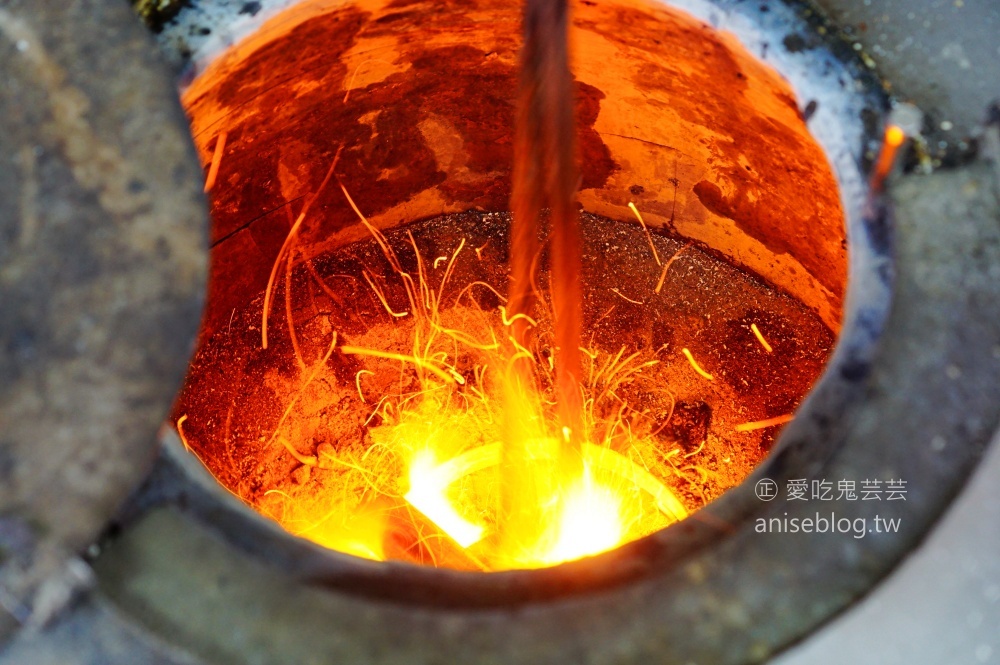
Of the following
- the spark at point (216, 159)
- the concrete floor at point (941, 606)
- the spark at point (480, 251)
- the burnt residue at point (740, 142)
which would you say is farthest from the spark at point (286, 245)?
the concrete floor at point (941, 606)

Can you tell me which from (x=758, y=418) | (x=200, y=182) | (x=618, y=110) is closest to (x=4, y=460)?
(x=200, y=182)

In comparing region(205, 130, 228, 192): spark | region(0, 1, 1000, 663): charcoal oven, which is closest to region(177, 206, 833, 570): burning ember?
region(205, 130, 228, 192): spark

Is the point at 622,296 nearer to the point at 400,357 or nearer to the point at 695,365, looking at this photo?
the point at 695,365

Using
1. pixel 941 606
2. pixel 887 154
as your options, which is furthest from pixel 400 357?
pixel 941 606

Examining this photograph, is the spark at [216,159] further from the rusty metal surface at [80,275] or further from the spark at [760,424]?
the spark at [760,424]

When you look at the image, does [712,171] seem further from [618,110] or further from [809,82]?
[809,82]

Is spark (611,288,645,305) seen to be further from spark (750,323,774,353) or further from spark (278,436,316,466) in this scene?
spark (278,436,316,466)
